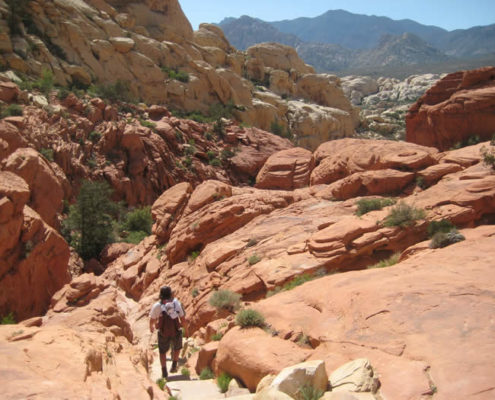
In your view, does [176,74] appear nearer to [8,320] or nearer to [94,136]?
[94,136]

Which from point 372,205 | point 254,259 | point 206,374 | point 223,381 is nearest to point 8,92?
point 254,259

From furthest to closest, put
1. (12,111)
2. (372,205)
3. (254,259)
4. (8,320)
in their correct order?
1. (12,111)
2. (372,205)
3. (254,259)
4. (8,320)

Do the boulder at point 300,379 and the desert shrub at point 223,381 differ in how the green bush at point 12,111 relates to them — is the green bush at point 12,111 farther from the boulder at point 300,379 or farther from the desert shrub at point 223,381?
the boulder at point 300,379

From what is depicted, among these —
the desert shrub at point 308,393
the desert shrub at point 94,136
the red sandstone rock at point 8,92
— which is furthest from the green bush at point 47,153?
the desert shrub at point 308,393

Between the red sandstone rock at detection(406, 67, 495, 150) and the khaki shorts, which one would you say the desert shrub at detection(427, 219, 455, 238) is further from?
the red sandstone rock at detection(406, 67, 495, 150)

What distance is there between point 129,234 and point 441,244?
65.9ft

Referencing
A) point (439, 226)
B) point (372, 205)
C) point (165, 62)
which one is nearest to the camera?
point (439, 226)

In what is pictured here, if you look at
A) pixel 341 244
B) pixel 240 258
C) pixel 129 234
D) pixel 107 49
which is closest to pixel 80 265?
pixel 129 234

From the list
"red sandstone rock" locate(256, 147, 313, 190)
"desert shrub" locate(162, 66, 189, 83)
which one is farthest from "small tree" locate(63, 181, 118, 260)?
"desert shrub" locate(162, 66, 189, 83)

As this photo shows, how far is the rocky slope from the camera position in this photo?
1273 inches

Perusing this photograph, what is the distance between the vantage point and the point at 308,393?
14.0 feet

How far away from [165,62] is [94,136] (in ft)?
54.5

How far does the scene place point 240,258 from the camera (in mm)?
11320

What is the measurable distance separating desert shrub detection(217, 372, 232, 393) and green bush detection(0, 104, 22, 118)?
22.4 metres
